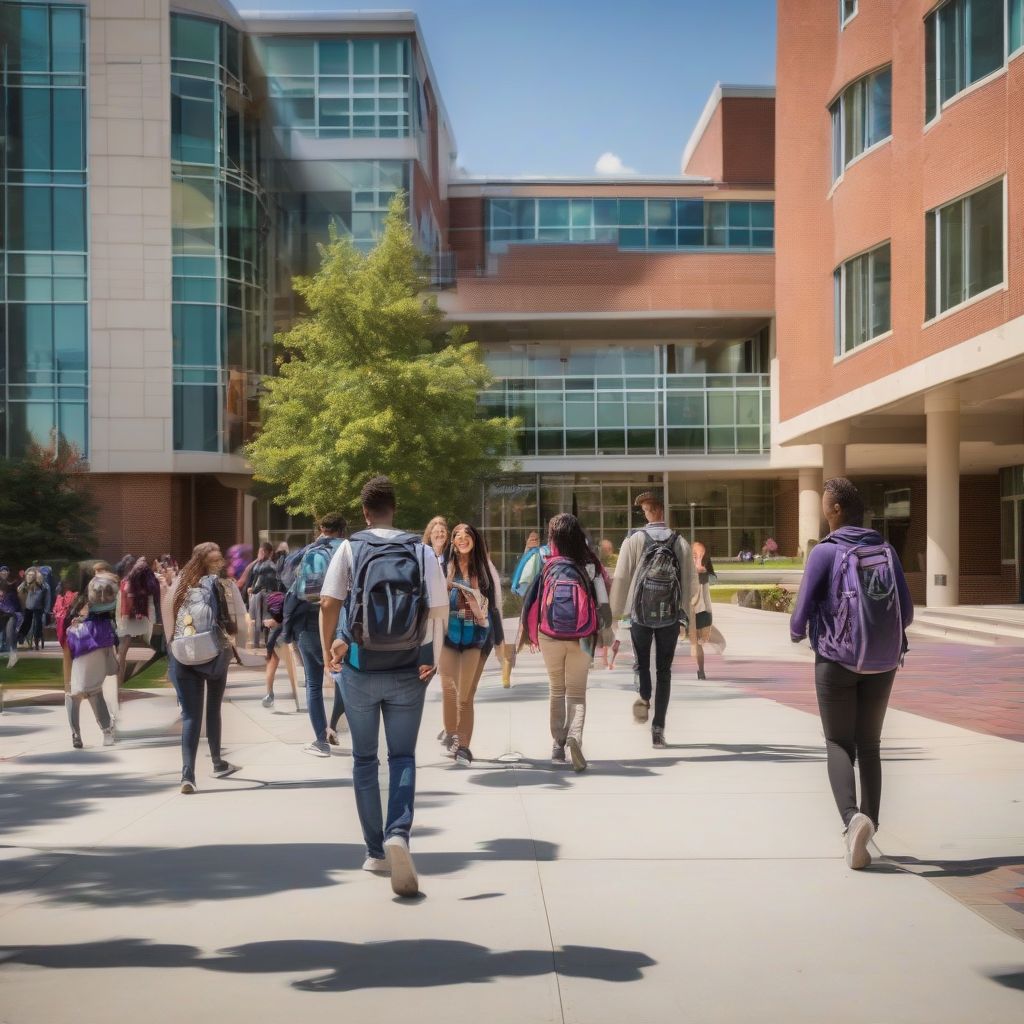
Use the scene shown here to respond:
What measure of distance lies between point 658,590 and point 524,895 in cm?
418

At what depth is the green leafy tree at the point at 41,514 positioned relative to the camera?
114 ft

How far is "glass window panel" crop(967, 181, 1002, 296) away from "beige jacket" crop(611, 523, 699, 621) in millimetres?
14927

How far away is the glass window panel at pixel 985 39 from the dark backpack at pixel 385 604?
2020 cm

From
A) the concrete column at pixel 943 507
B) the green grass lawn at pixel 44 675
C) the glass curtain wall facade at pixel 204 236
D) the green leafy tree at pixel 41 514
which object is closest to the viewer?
the green grass lawn at pixel 44 675

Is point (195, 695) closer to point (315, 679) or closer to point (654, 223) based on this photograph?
point (315, 679)

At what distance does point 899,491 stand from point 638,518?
9668 millimetres

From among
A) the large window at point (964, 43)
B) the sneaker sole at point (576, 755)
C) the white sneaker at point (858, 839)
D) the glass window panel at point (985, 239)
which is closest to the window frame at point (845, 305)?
the large window at point (964, 43)

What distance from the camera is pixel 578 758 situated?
9.23 metres

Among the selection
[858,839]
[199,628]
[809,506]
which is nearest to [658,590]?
[199,628]

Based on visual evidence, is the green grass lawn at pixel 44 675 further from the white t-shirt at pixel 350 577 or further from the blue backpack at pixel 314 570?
the white t-shirt at pixel 350 577

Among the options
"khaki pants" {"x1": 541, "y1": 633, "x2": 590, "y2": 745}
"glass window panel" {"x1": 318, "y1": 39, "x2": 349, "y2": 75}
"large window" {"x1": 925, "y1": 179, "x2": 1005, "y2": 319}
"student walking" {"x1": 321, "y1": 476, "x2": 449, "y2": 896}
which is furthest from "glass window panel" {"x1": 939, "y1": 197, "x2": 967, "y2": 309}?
"glass window panel" {"x1": 318, "y1": 39, "x2": 349, "y2": 75}

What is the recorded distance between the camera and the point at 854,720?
6.50 metres

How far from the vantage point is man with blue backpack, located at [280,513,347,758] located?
34.9ft

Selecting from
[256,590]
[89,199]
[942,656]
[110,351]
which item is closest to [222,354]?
[110,351]
